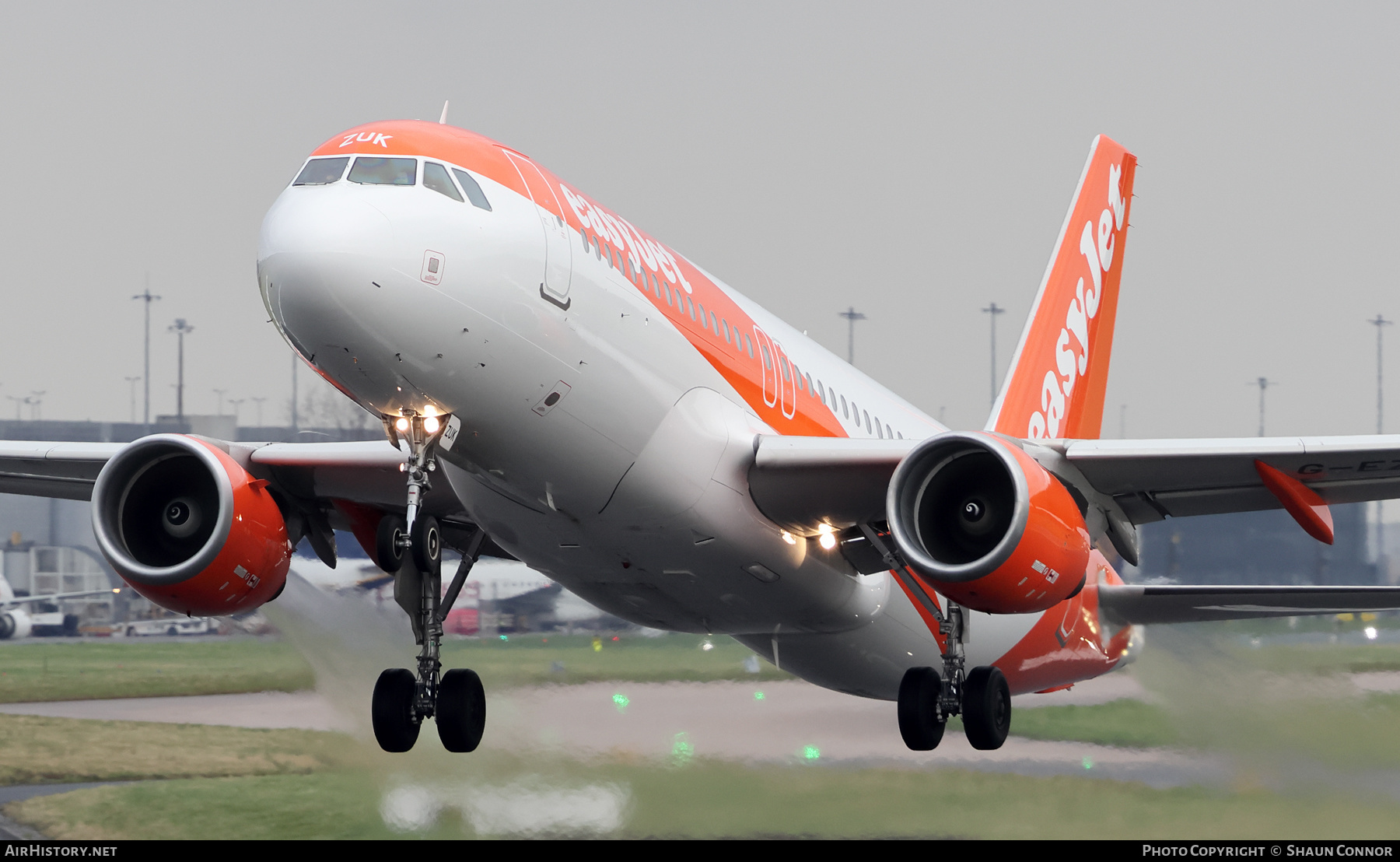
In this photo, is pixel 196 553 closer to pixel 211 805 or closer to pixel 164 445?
pixel 164 445

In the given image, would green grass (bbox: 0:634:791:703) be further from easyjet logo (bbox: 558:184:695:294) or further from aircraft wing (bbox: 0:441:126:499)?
easyjet logo (bbox: 558:184:695:294)

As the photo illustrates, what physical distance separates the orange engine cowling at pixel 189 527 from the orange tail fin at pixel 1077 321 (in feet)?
37.8

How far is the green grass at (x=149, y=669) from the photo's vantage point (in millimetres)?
24953

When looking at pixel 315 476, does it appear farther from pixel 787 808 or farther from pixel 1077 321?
pixel 1077 321

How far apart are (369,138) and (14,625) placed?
125ft

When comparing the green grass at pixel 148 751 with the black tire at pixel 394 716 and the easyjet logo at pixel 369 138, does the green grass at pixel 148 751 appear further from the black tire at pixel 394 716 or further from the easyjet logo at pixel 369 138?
the easyjet logo at pixel 369 138

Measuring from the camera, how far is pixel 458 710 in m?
16.9

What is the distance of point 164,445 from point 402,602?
10.1 feet

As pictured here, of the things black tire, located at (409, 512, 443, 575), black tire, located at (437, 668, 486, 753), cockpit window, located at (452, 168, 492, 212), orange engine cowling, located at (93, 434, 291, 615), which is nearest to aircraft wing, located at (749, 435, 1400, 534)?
black tire, located at (409, 512, 443, 575)

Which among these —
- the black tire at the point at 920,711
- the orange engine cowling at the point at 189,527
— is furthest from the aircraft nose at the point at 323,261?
the black tire at the point at 920,711

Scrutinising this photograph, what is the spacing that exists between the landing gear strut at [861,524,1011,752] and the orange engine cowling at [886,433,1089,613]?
1.66 meters

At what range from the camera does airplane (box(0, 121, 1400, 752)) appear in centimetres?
1263

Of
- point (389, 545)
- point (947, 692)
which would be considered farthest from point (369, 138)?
point (947, 692)
